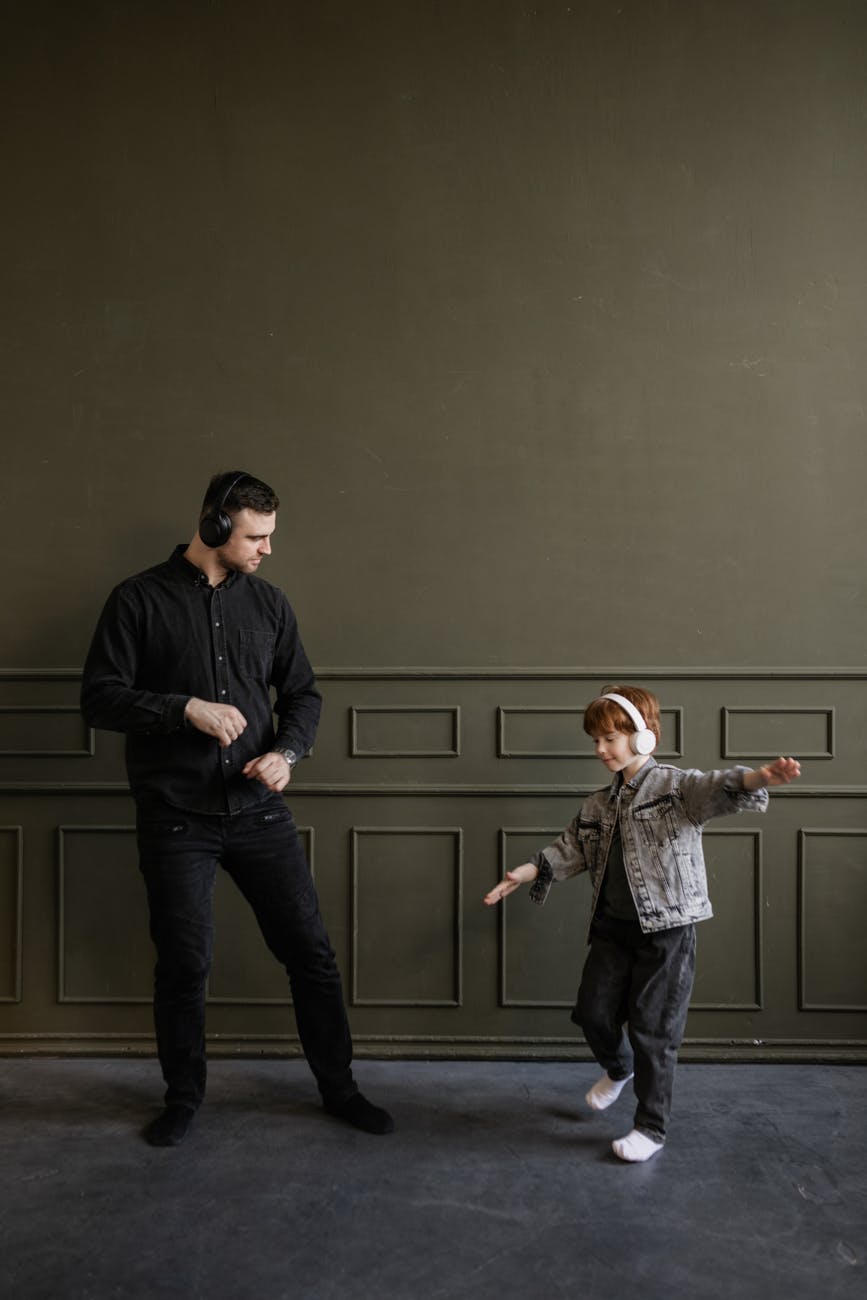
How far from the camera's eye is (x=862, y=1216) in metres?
2.35

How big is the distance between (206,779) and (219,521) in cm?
74

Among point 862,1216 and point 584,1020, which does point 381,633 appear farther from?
point 862,1216

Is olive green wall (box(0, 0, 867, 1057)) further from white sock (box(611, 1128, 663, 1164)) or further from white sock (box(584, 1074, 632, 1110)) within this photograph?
white sock (box(611, 1128, 663, 1164))

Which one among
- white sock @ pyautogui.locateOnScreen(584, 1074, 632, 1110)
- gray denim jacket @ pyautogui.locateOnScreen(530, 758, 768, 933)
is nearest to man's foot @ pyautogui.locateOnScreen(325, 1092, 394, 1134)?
white sock @ pyautogui.locateOnScreen(584, 1074, 632, 1110)

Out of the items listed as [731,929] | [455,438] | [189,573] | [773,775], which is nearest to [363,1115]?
[731,929]

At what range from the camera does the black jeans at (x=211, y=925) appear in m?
2.73

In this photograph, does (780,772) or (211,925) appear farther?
(211,925)

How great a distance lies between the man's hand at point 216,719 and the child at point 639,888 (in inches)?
35.1

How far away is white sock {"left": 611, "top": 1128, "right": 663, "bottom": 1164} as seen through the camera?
8.55 feet

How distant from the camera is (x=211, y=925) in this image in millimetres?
2791

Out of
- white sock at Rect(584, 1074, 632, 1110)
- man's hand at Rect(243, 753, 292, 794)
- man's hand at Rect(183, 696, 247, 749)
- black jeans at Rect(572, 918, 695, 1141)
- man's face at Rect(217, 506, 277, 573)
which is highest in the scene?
man's face at Rect(217, 506, 277, 573)

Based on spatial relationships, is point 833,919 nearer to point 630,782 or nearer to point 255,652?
point 630,782

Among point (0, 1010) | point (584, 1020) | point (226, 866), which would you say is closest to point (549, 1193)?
point (584, 1020)

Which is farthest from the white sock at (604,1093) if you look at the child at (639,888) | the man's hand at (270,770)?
the man's hand at (270,770)
